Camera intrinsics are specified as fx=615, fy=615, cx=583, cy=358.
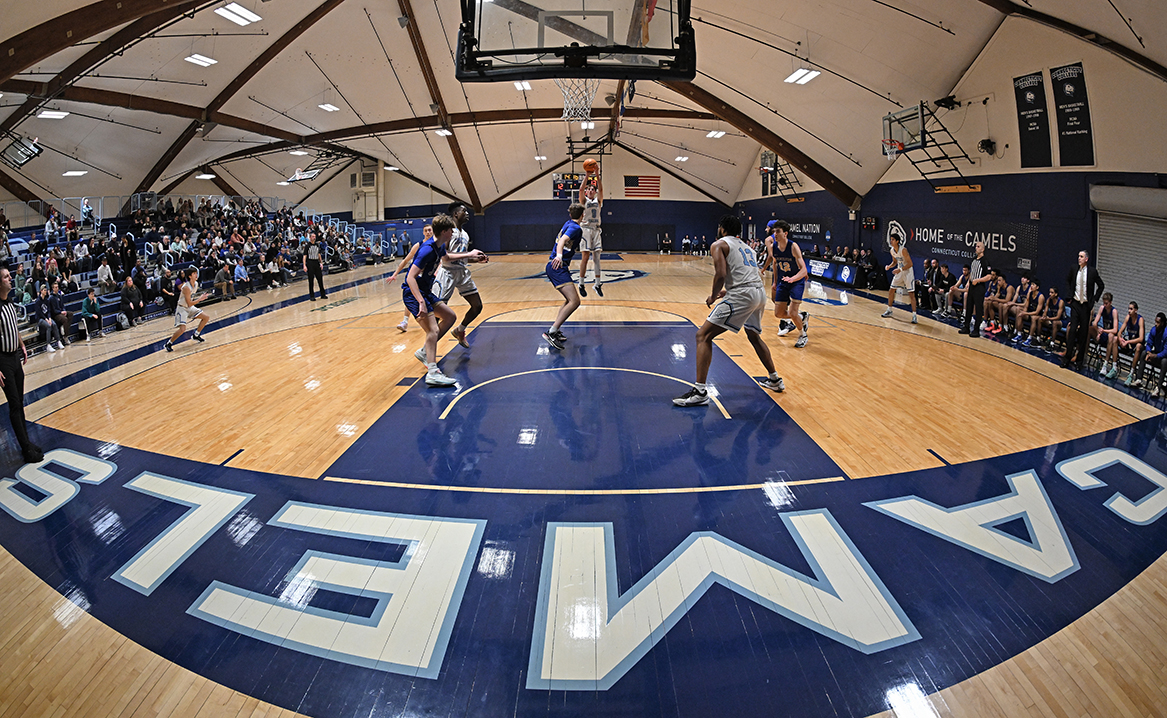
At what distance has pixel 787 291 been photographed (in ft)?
31.9

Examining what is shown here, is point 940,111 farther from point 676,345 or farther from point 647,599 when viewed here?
point 647,599

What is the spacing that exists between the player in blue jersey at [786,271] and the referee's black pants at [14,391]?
8892mm

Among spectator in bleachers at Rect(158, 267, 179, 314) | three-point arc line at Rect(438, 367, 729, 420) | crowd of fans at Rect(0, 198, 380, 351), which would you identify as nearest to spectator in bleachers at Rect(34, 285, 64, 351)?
crowd of fans at Rect(0, 198, 380, 351)

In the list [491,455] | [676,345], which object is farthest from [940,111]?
[491,455]

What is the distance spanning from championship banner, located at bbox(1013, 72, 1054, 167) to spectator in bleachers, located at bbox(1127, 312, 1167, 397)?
5241 millimetres

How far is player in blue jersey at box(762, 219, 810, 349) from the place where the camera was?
917 centimetres

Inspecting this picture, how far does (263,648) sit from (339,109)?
24.7 meters

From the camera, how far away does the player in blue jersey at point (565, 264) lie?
9.23 metres

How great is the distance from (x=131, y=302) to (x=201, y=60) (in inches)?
324

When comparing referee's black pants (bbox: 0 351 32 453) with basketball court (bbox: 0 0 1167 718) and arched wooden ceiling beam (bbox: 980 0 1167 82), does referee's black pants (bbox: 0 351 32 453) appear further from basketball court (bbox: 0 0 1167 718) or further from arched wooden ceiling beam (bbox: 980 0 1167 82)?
arched wooden ceiling beam (bbox: 980 0 1167 82)

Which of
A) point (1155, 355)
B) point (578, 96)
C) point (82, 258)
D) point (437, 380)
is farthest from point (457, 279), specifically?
point (82, 258)

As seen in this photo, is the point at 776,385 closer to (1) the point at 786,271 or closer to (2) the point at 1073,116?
(1) the point at 786,271

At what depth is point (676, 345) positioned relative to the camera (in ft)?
33.0

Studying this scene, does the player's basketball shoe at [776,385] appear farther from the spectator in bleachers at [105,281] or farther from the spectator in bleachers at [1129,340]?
the spectator in bleachers at [105,281]
